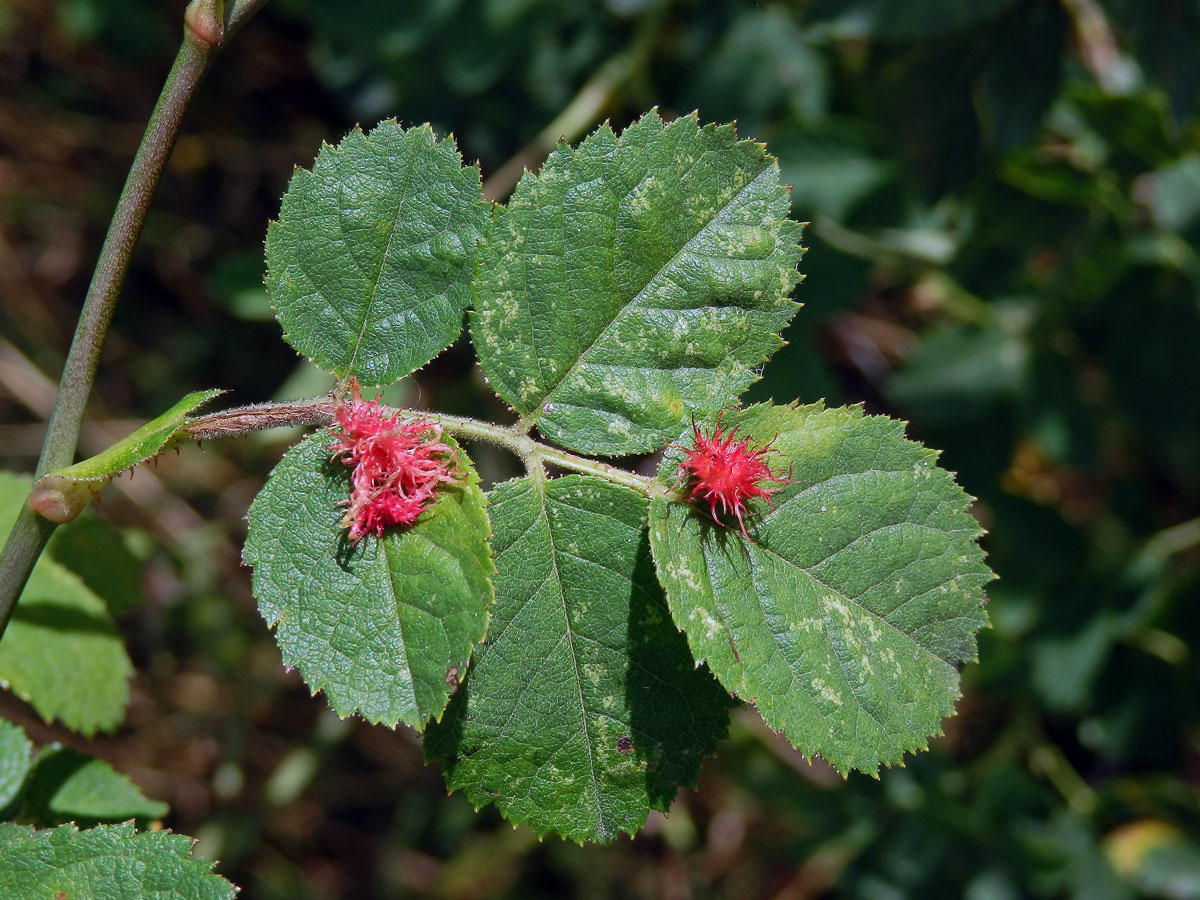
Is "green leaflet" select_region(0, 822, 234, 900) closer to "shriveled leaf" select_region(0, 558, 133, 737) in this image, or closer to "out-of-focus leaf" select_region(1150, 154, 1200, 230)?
"shriveled leaf" select_region(0, 558, 133, 737)

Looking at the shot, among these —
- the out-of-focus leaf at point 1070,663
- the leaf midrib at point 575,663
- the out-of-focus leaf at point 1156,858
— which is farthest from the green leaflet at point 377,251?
the out-of-focus leaf at point 1156,858

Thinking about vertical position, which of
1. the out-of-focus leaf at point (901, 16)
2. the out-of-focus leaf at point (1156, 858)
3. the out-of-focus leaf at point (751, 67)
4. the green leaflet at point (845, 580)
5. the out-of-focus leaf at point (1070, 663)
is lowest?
the out-of-focus leaf at point (1156, 858)

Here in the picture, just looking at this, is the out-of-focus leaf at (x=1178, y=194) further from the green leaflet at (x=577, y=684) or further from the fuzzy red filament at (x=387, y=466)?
the fuzzy red filament at (x=387, y=466)

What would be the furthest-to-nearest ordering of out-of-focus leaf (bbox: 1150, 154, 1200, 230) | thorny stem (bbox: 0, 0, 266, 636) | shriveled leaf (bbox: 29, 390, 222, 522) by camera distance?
out-of-focus leaf (bbox: 1150, 154, 1200, 230)
thorny stem (bbox: 0, 0, 266, 636)
shriveled leaf (bbox: 29, 390, 222, 522)

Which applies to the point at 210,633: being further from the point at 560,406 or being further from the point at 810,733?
the point at 810,733

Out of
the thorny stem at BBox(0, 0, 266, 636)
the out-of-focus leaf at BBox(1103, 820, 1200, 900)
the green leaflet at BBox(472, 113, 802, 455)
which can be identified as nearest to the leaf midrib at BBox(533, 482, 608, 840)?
the green leaflet at BBox(472, 113, 802, 455)
